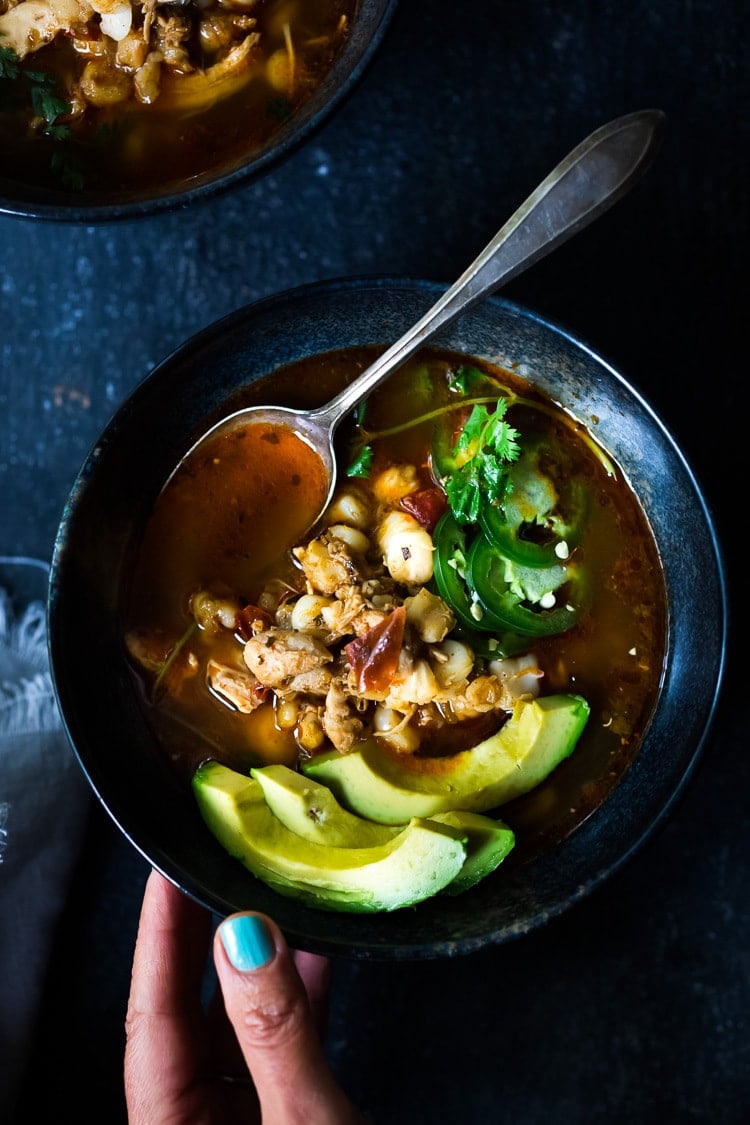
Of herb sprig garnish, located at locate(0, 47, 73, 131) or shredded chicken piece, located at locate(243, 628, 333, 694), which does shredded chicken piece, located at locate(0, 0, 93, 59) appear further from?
shredded chicken piece, located at locate(243, 628, 333, 694)

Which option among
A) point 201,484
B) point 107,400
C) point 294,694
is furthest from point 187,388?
point 294,694

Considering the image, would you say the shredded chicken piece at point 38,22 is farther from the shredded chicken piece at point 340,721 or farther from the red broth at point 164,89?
the shredded chicken piece at point 340,721

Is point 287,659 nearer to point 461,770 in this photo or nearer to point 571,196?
point 461,770

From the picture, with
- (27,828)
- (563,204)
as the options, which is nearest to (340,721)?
(27,828)

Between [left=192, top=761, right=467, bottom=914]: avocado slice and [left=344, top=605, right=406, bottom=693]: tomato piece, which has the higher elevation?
[left=344, top=605, right=406, bottom=693]: tomato piece

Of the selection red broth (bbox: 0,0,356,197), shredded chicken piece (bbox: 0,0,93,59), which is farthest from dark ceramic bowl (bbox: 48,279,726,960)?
shredded chicken piece (bbox: 0,0,93,59)

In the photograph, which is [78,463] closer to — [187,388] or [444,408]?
[187,388]
